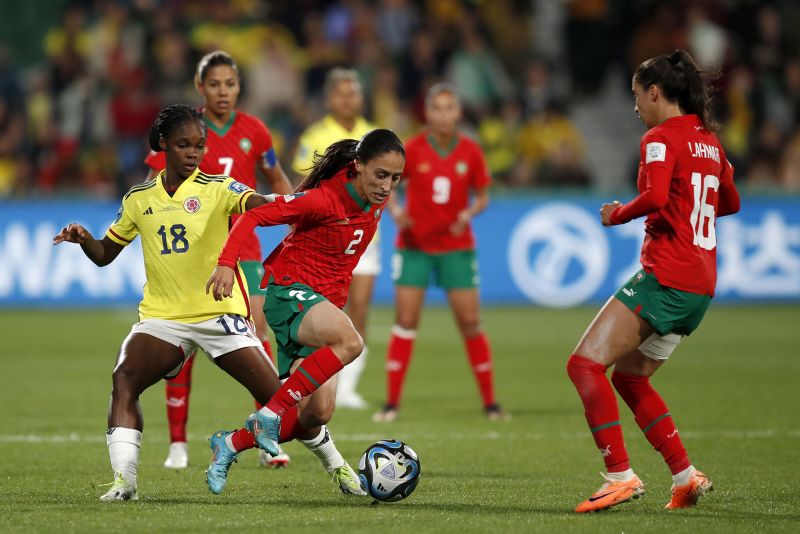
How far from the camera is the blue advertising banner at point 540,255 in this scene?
17062mm

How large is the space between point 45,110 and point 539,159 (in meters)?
7.48

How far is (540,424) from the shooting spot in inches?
372

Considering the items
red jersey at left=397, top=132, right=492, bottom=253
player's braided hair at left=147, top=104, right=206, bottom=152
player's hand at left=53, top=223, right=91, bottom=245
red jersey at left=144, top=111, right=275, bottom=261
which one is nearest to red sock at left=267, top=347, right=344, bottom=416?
player's hand at left=53, top=223, right=91, bottom=245

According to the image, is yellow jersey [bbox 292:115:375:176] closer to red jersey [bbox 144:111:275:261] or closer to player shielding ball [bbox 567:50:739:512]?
red jersey [bbox 144:111:275:261]

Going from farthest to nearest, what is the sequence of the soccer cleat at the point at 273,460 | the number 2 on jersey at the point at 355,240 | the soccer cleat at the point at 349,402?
1. the soccer cleat at the point at 349,402
2. the soccer cleat at the point at 273,460
3. the number 2 on jersey at the point at 355,240

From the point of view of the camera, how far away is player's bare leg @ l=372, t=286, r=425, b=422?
996 centimetres

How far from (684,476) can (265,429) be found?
1.99m

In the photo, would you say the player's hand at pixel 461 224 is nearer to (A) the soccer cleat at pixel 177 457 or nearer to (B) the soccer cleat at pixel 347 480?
(A) the soccer cleat at pixel 177 457

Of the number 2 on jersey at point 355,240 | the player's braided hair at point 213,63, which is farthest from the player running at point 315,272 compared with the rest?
the player's braided hair at point 213,63

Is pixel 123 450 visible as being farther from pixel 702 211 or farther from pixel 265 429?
pixel 702 211

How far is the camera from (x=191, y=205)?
638 centimetres

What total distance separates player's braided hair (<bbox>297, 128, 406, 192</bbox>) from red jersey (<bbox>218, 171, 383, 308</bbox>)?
0.18 feet

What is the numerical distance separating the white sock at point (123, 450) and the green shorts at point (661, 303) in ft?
7.92

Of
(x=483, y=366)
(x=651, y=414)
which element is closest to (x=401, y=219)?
(x=483, y=366)
